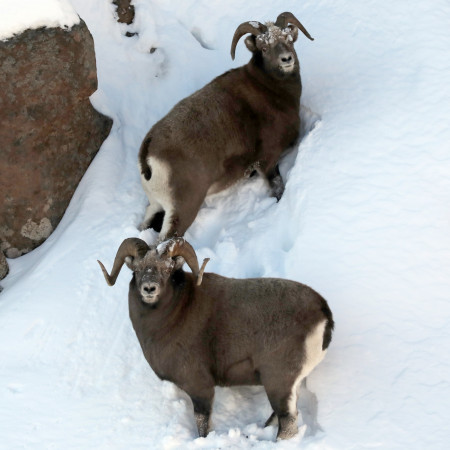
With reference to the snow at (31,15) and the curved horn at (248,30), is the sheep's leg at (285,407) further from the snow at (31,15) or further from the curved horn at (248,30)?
the snow at (31,15)

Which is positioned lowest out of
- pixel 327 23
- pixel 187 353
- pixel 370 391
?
pixel 370 391

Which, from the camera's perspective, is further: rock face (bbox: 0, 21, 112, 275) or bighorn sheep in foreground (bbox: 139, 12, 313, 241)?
rock face (bbox: 0, 21, 112, 275)

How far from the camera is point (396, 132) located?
8.33 meters

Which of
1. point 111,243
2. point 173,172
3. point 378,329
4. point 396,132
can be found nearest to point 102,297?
point 111,243

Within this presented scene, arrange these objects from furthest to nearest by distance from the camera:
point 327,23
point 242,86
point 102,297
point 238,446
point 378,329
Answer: point 327,23
point 242,86
point 102,297
point 378,329
point 238,446

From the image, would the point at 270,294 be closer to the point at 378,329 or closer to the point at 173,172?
the point at 378,329

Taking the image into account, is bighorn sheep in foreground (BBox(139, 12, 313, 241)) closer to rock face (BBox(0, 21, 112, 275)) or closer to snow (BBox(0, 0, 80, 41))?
rock face (BBox(0, 21, 112, 275))

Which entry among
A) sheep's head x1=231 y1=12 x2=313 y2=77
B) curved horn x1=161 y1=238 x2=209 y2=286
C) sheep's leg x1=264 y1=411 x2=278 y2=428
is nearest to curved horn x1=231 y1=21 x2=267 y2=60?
sheep's head x1=231 y1=12 x2=313 y2=77

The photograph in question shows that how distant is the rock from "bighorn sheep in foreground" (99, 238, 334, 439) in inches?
217

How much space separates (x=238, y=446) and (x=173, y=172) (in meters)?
3.07

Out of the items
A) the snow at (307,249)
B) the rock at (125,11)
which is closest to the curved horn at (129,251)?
the snow at (307,249)

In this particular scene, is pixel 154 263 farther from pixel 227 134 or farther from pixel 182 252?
pixel 227 134

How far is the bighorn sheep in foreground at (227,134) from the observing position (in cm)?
814

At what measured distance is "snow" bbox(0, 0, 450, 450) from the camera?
6508 mm
